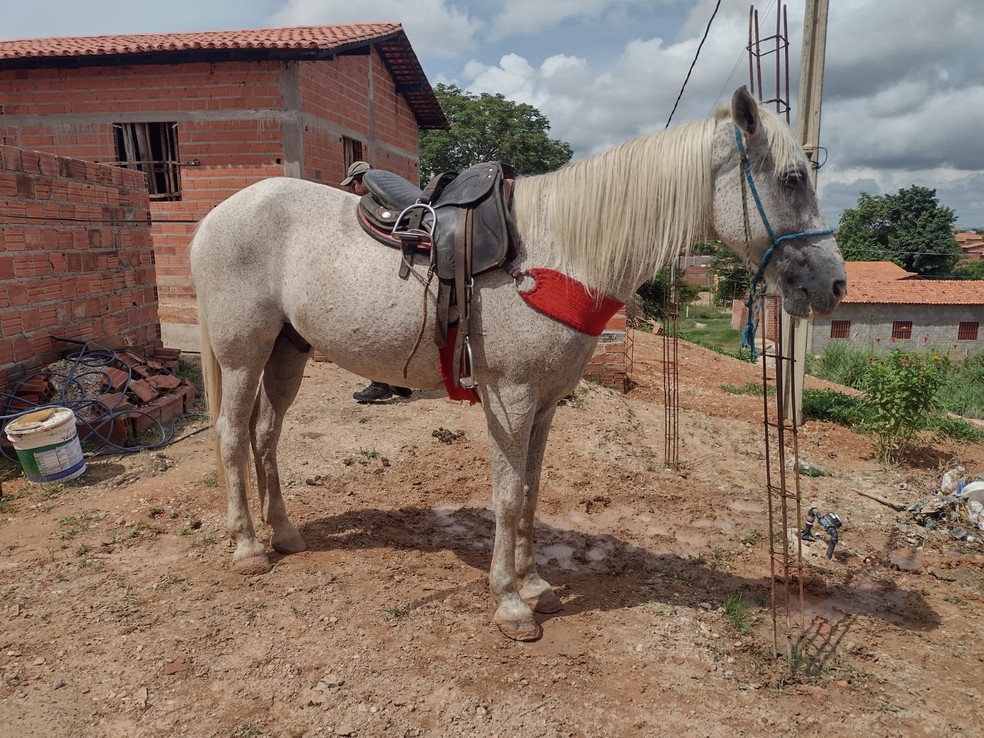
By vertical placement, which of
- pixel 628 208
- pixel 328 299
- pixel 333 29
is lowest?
pixel 328 299

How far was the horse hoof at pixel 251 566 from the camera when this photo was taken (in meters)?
3.21

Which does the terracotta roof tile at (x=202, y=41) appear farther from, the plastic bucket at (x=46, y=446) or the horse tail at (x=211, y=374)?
the horse tail at (x=211, y=374)

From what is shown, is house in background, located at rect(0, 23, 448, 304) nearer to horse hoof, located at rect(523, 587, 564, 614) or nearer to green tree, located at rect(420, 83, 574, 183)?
horse hoof, located at rect(523, 587, 564, 614)

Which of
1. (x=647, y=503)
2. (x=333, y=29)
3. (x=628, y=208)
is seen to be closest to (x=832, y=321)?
(x=333, y=29)

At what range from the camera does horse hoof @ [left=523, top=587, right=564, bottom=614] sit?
297cm

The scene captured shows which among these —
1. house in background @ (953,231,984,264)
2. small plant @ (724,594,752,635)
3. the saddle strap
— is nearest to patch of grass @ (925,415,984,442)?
small plant @ (724,594,752,635)

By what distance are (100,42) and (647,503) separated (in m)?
10.7

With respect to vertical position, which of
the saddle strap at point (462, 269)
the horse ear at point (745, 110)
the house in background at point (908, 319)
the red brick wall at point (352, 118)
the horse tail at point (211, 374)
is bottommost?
the house in background at point (908, 319)

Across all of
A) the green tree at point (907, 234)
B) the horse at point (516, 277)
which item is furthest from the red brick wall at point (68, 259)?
the green tree at point (907, 234)

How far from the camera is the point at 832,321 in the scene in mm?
26625

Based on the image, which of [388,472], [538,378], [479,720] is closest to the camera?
[479,720]

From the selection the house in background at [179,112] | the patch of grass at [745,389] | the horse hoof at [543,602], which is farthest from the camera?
the patch of grass at [745,389]

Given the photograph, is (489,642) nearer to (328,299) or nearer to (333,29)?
(328,299)

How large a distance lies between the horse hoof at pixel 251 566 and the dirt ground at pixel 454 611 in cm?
5
